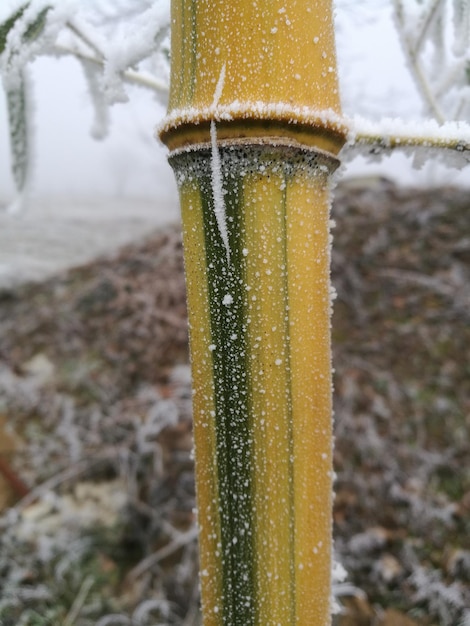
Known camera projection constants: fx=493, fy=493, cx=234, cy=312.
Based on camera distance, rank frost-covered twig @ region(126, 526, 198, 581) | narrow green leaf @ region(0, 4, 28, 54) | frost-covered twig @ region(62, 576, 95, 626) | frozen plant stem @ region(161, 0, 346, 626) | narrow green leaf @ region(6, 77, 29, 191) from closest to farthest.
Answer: frozen plant stem @ region(161, 0, 346, 626), narrow green leaf @ region(0, 4, 28, 54), narrow green leaf @ region(6, 77, 29, 191), frost-covered twig @ region(62, 576, 95, 626), frost-covered twig @ region(126, 526, 198, 581)

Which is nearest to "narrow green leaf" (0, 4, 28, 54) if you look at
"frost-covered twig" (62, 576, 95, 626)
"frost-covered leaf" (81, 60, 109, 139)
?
"frost-covered leaf" (81, 60, 109, 139)

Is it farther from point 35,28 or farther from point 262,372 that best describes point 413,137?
point 35,28

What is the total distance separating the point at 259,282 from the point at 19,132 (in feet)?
1.31

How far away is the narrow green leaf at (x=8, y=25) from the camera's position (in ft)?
1.24

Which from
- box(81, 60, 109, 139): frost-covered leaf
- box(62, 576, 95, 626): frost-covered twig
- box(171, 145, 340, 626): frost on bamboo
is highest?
box(81, 60, 109, 139): frost-covered leaf

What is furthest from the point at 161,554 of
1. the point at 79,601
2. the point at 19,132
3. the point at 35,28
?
the point at 35,28

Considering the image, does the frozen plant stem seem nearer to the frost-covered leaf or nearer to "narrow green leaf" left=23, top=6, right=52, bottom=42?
"narrow green leaf" left=23, top=6, right=52, bottom=42

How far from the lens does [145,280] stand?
87.0 inches

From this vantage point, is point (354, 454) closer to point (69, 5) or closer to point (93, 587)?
point (93, 587)

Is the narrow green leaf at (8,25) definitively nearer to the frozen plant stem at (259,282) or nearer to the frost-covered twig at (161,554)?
the frozen plant stem at (259,282)

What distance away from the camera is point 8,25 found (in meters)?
0.38

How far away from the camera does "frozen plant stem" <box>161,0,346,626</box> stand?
10.2 inches

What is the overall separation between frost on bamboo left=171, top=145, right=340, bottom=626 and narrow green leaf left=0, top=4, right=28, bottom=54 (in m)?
0.20

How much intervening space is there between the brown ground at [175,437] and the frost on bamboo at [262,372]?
556mm
